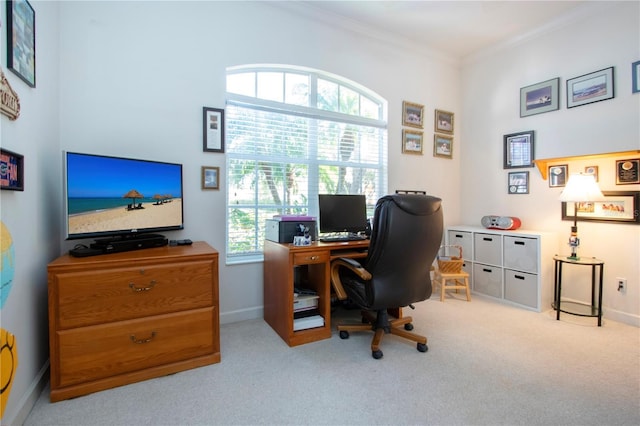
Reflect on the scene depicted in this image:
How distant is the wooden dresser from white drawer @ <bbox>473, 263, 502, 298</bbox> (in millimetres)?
2944

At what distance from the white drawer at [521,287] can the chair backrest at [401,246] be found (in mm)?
1627

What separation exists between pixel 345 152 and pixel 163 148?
5.90ft

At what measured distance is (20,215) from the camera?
4.87 feet

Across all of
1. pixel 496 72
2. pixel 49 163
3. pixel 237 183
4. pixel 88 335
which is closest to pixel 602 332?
pixel 496 72

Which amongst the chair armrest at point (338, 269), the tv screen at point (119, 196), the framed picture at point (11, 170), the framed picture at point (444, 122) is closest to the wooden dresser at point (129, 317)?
the tv screen at point (119, 196)

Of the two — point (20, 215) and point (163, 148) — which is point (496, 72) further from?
point (20, 215)

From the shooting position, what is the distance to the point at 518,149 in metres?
3.51

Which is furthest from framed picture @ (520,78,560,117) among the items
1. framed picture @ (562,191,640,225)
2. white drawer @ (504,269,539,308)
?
white drawer @ (504,269,539,308)

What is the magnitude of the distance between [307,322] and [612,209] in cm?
300

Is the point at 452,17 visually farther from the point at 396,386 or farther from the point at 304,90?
the point at 396,386

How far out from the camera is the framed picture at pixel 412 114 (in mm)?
3631

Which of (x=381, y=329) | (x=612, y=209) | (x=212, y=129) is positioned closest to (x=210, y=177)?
(x=212, y=129)

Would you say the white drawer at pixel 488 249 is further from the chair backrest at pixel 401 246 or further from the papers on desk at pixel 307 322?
the papers on desk at pixel 307 322

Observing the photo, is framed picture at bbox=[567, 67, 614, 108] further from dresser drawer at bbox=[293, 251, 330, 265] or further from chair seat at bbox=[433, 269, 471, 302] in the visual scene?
dresser drawer at bbox=[293, 251, 330, 265]
